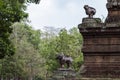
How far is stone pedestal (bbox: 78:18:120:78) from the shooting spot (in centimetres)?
1402

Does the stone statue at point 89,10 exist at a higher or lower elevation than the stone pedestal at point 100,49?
higher

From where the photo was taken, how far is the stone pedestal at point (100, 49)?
14.0 m

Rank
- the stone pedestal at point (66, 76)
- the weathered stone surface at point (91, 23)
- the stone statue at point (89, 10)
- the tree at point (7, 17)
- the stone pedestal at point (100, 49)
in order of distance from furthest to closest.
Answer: the tree at point (7, 17) → the stone pedestal at point (66, 76) → the stone statue at point (89, 10) → the weathered stone surface at point (91, 23) → the stone pedestal at point (100, 49)

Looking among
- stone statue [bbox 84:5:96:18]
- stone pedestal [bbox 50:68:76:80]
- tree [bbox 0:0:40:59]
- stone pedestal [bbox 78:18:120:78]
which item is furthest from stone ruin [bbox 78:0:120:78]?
tree [bbox 0:0:40:59]

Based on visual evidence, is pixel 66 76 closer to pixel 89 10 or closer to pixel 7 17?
pixel 89 10

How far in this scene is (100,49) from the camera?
46.4 feet

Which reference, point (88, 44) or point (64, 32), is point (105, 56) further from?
point (64, 32)

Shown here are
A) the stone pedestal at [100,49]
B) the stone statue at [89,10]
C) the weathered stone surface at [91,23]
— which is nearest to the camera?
the stone pedestal at [100,49]

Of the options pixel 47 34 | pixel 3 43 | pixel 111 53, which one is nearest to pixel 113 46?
pixel 111 53

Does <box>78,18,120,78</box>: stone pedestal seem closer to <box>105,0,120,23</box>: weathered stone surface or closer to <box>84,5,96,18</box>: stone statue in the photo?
<box>84,5,96,18</box>: stone statue

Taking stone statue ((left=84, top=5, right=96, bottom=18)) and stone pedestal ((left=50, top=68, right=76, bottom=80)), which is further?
stone pedestal ((left=50, top=68, right=76, bottom=80))

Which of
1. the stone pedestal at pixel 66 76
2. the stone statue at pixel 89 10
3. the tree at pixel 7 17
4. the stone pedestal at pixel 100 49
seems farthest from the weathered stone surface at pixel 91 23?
the tree at pixel 7 17

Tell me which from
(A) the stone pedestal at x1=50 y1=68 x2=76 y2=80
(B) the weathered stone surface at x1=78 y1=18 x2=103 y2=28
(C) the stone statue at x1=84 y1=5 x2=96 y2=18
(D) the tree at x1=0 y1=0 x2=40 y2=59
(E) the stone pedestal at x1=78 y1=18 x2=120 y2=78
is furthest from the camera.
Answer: (D) the tree at x1=0 y1=0 x2=40 y2=59

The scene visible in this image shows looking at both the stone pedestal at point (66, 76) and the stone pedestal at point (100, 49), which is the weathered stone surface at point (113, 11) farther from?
the stone pedestal at point (66, 76)
